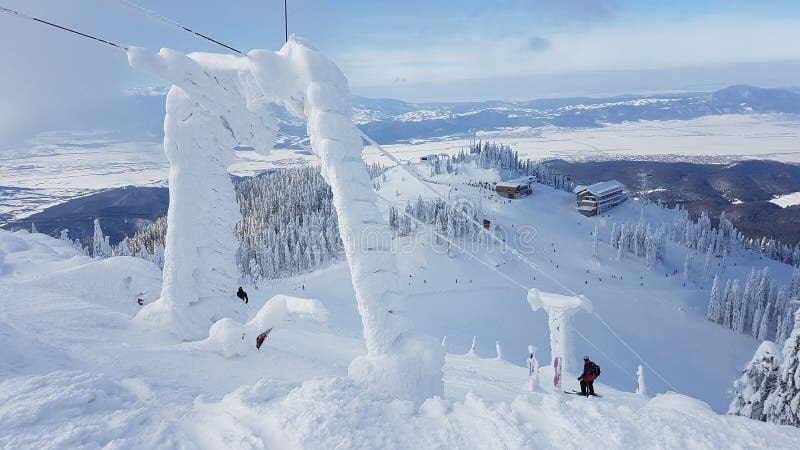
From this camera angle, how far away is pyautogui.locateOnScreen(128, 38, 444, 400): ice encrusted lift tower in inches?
314

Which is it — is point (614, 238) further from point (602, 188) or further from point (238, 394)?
point (238, 394)

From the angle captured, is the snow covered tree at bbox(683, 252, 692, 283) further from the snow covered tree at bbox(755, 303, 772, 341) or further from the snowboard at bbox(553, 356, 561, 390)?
the snowboard at bbox(553, 356, 561, 390)

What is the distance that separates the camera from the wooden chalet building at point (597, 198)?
92500mm

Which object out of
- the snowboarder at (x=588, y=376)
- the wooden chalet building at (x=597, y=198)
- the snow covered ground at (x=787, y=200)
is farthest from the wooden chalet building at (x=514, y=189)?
the snow covered ground at (x=787, y=200)

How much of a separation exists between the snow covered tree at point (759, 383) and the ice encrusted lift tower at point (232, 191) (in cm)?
1142

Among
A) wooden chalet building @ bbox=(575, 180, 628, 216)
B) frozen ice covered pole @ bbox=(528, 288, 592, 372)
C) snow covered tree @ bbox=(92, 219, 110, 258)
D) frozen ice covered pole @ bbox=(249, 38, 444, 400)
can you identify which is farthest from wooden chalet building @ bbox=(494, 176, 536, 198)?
frozen ice covered pole @ bbox=(249, 38, 444, 400)

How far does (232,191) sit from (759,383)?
16774 millimetres

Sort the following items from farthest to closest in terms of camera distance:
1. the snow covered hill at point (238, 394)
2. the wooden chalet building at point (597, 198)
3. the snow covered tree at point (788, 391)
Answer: the wooden chalet building at point (597, 198) → the snow covered tree at point (788, 391) → the snow covered hill at point (238, 394)

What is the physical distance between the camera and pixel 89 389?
248 inches

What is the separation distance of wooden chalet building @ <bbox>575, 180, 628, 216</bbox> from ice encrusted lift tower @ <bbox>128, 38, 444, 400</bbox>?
9132 cm

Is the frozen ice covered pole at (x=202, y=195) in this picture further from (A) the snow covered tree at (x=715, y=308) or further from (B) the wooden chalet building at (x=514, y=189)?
(B) the wooden chalet building at (x=514, y=189)

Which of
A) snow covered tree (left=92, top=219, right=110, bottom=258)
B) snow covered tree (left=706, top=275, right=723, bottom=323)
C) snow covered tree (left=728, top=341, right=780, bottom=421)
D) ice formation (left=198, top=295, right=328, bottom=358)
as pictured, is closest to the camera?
ice formation (left=198, top=295, right=328, bottom=358)

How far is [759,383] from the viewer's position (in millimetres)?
13570

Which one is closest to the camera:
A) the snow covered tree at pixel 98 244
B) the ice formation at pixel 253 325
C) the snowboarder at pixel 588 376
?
the ice formation at pixel 253 325
